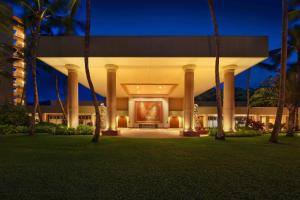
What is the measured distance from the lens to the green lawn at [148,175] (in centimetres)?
486

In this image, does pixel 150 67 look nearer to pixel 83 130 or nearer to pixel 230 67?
pixel 230 67

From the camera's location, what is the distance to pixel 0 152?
31.6 feet

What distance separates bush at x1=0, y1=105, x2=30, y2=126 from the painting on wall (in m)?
14.1

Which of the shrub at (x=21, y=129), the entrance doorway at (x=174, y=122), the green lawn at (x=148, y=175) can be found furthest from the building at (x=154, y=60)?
the entrance doorway at (x=174, y=122)

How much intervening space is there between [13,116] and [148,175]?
17.8 meters

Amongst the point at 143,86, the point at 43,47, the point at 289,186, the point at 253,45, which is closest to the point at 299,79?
the point at 253,45

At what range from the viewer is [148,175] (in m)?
6.30

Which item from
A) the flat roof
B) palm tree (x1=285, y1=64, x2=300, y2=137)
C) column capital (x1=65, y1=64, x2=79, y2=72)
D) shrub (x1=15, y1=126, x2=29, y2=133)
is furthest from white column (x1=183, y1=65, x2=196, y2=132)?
shrub (x1=15, y1=126, x2=29, y2=133)

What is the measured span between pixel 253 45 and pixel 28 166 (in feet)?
47.2

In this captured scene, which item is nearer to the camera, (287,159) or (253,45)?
(287,159)

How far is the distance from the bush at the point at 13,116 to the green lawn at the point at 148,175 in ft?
38.8

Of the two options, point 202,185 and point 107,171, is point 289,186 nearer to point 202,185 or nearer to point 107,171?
point 202,185

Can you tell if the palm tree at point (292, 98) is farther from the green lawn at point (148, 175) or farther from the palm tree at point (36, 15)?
the palm tree at point (36, 15)

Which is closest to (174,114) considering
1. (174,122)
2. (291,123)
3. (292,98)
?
(174,122)
